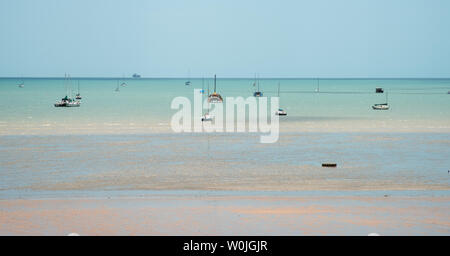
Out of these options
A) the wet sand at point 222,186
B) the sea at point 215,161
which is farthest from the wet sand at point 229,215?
the sea at point 215,161

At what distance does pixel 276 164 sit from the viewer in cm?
3791

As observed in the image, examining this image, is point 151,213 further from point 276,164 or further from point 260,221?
point 276,164

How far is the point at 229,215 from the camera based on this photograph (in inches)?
852

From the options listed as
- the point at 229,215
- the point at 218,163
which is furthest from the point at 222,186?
Result: the point at 218,163

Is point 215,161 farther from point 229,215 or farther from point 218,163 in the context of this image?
point 229,215

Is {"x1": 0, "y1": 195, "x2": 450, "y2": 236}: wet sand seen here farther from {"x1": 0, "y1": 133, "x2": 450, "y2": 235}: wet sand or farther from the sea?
the sea

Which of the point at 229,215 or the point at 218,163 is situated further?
the point at 218,163

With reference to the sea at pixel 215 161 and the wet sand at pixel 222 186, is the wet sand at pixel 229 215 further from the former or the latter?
the sea at pixel 215 161

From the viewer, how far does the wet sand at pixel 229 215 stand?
19562mm

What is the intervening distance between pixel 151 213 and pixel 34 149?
2545 cm

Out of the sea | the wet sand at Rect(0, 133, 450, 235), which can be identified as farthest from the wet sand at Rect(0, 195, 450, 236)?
A: the sea
